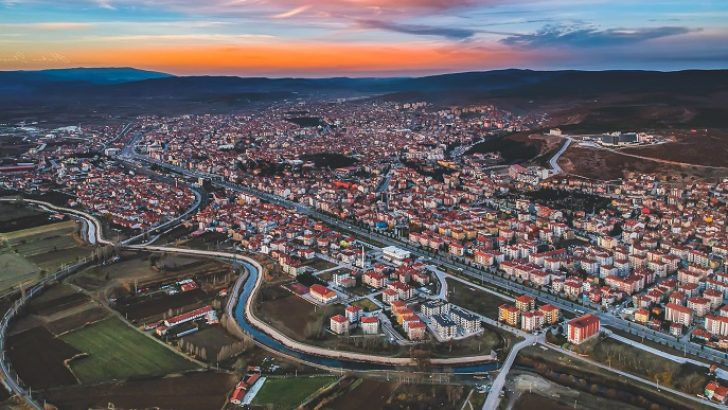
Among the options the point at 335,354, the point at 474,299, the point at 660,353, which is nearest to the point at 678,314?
the point at 660,353

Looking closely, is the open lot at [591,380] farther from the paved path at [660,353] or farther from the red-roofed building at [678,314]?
the red-roofed building at [678,314]

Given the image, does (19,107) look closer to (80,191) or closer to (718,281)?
(80,191)

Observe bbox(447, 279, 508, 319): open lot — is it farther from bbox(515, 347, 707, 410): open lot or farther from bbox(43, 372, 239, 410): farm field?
bbox(43, 372, 239, 410): farm field

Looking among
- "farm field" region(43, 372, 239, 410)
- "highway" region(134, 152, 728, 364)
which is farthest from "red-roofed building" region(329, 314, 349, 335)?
"highway" region(134, 152, 728, 364)

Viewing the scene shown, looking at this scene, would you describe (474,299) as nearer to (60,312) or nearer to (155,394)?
(155,394)

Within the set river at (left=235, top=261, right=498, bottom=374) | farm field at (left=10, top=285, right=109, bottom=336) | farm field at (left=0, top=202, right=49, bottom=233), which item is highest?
farm field at (left=0, top=202, right=49, bottom=233)

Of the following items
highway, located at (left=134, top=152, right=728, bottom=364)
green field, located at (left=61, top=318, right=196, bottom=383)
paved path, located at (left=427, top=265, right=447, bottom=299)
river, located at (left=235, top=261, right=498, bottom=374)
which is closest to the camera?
green field, located at (left=61, top=318, right=196, bottom=383)

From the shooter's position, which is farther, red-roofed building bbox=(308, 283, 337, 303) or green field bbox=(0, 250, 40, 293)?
green field bbox=(0, 250, 40, 293)
